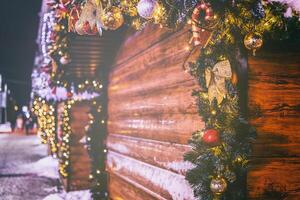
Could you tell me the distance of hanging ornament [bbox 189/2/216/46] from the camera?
3104mm

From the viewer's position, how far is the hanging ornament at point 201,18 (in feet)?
10.2

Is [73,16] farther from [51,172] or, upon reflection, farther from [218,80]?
[51,172]

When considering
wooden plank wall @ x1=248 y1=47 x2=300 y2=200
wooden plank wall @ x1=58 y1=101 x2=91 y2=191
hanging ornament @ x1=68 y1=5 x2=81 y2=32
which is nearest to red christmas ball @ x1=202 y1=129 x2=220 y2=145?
wooden plank wall @ x1=248 y1=47 x2=300 y2=200

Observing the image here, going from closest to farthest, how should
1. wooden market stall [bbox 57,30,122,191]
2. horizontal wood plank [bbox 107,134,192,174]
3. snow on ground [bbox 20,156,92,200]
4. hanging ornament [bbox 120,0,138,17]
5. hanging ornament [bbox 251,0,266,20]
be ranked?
hanging ornament [bbox 251,0,266,20]
hanging ornament [bbox 120,0,138,17]
horizontal wood plank [bbox 107,134,192,174]
wooden market stall [bbox 57,30,122,191]
snow on ground [bbox 20,156,92,200]

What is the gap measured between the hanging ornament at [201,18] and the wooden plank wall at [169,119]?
1.71 ft

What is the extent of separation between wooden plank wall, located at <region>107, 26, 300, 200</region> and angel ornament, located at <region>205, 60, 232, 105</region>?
Result: 265 mm

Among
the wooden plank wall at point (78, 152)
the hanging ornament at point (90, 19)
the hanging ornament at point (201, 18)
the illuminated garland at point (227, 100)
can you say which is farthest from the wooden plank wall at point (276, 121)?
the wooden plank wall at point (78, 152)

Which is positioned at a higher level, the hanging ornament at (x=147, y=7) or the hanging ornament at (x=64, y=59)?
the hanging ornament at (x=64, y=59)

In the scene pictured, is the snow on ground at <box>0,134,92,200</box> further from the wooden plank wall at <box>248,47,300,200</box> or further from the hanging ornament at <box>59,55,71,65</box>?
the wooden plank wall at <box>248,47,300,200</box>

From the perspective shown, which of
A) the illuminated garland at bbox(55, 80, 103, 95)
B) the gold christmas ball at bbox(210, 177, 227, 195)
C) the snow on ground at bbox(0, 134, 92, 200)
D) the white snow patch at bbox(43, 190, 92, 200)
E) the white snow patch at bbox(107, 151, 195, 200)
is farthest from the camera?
the snow on ground at bbox(0, 134, 92, 200)

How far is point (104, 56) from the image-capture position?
318 inches

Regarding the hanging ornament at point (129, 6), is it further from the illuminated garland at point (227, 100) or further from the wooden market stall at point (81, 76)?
the wooden market stall at point (81, 76)

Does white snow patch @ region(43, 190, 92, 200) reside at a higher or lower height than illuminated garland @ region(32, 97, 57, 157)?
lower

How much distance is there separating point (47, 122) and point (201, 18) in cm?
968
